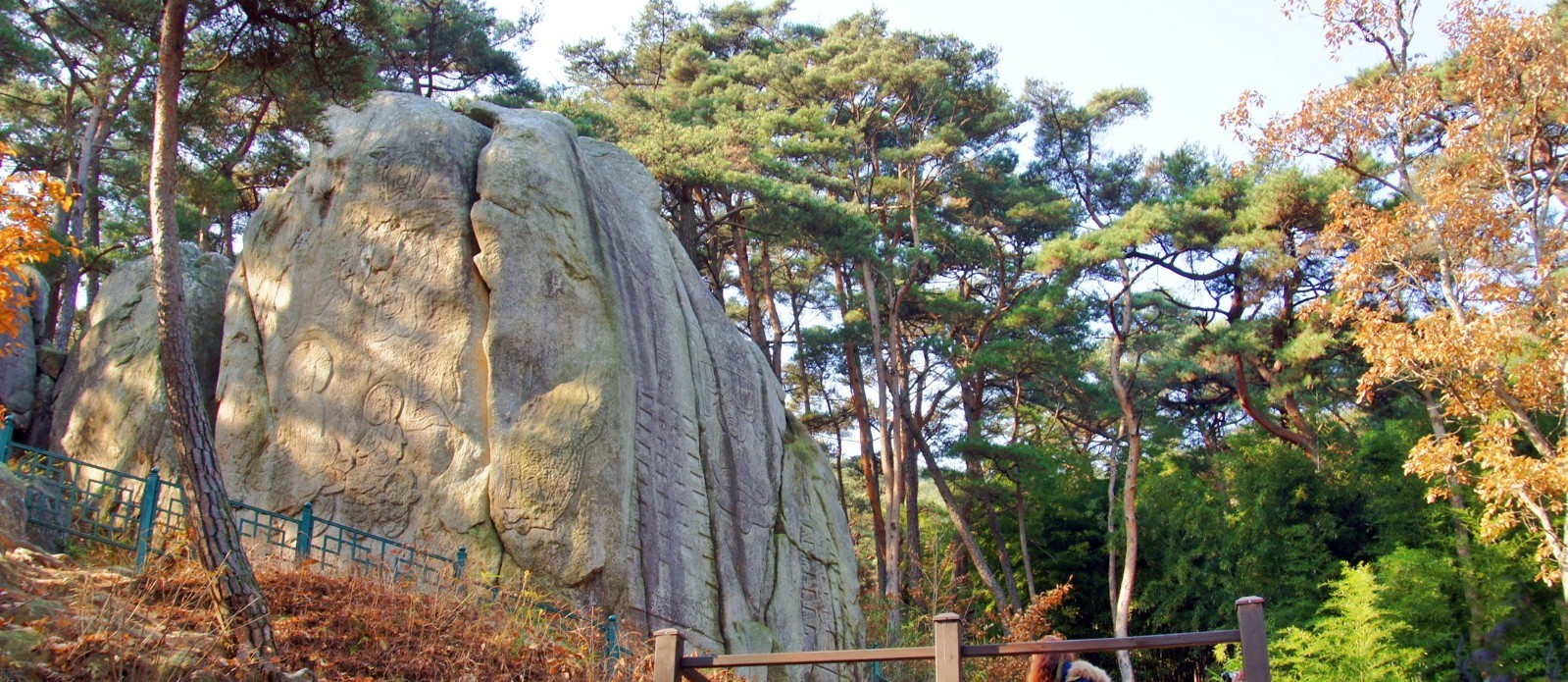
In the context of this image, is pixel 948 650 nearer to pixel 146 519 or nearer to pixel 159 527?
pixel 146 519

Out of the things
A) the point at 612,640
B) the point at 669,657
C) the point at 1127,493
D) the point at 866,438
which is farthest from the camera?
the point at 866,438

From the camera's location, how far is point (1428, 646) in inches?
671

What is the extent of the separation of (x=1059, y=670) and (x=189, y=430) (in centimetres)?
502

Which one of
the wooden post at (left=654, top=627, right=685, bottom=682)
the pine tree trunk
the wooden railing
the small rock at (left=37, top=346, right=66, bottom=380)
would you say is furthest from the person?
the small rock at (left=37, top=346, right=66, bottom=380)

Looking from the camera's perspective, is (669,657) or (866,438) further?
(866,438)

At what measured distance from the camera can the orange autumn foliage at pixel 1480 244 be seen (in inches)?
497

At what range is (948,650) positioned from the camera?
16.1 ft

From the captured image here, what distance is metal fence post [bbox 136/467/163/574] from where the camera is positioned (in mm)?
7547

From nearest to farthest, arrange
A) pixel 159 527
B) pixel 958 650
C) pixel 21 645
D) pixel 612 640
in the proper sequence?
pixel 958 650 → pixel 21 645 → pixel 612 640 → pixel 159 527

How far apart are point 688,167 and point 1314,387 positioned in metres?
10.9

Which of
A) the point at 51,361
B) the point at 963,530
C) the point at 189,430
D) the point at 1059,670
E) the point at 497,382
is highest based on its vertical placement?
the point at 51,361

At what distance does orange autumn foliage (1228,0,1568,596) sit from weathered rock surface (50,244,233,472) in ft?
38.6

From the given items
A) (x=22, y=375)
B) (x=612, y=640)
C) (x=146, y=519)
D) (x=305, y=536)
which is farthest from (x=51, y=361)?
(x=612, y=640)

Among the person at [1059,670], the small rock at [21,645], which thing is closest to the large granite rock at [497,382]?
the small rock at [21,645]
